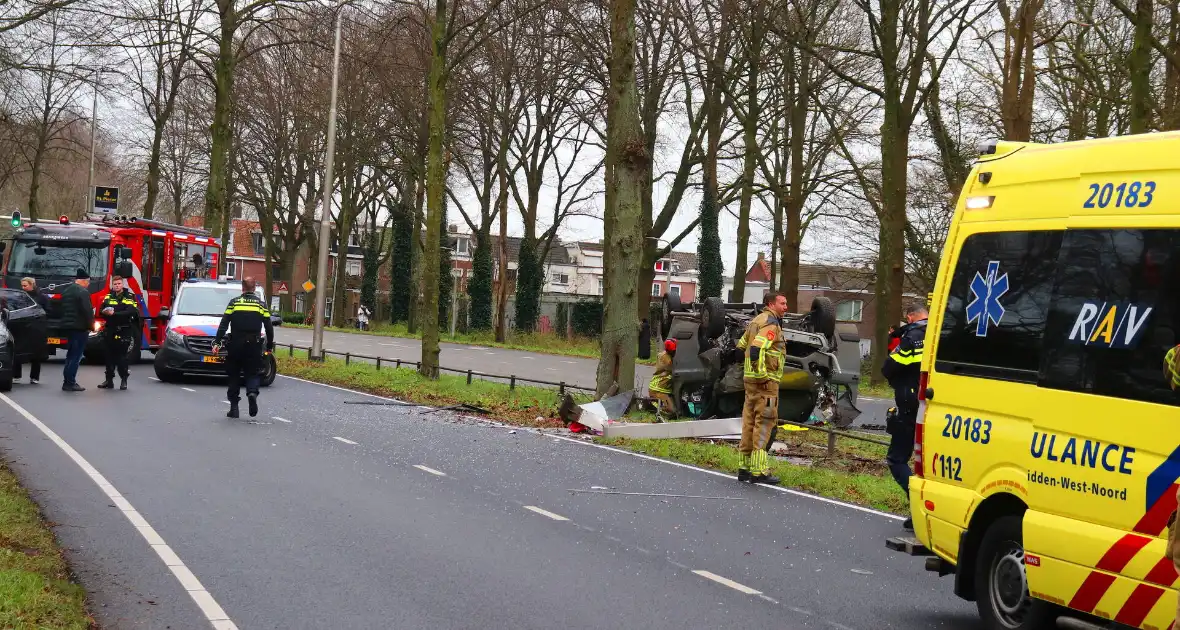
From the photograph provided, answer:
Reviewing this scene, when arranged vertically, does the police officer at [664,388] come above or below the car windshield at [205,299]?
below

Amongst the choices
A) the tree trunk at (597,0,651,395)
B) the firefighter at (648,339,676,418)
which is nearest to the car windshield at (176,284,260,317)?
the tree trunk at (597,0,651,395)

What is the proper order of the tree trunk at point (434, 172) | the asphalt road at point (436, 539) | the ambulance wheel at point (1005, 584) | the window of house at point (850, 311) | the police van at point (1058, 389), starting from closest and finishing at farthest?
the police van at point (1058, 389) < the ambulance wheel at point (1005, 584) < the asphalt road at point (436, 539) < the tree trunk at point (434, 172) < the window of house at point (850, 311)

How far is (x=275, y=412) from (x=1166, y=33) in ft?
62.2

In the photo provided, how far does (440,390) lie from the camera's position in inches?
917

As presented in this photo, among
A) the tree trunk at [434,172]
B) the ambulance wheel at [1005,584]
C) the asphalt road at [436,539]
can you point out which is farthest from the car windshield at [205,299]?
the ambulance wheel at [1005,584]

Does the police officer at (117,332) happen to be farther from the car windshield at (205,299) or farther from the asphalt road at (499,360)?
the asphalt road at (499,360)

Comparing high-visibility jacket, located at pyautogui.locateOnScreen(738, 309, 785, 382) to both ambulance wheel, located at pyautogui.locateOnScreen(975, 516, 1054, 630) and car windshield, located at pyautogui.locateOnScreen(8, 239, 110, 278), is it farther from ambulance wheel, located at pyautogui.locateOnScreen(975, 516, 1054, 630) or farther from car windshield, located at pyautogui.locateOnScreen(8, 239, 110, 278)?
car windshield, located at pyautogui.locateOnScreen(8, 239, 110, 278)

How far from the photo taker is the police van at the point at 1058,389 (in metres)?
5.62

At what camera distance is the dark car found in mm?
20891

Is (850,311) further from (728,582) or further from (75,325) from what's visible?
(728,582)

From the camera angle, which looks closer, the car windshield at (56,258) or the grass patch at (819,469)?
the grass patch at (819,469)

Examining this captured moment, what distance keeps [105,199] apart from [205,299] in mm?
16706

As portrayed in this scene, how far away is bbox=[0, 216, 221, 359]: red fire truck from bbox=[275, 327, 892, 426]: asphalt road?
17.8ft

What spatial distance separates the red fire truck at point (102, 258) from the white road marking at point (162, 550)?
15805mm
